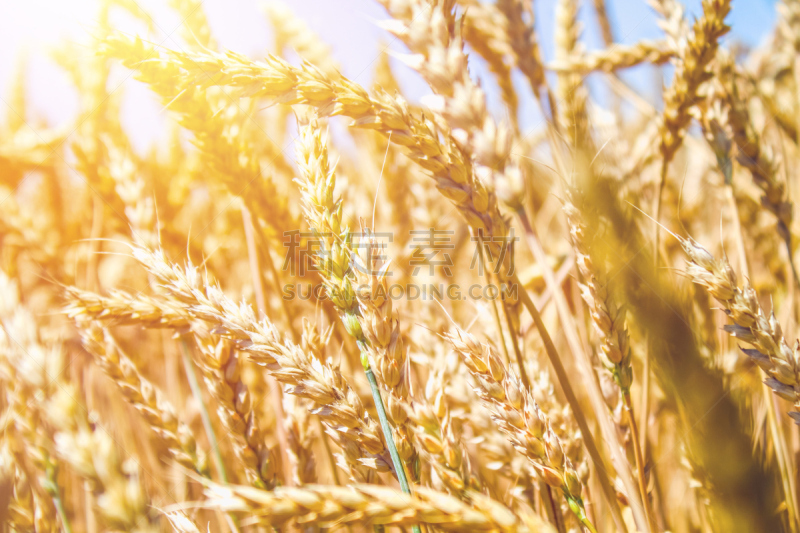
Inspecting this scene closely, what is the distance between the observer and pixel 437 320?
94cm

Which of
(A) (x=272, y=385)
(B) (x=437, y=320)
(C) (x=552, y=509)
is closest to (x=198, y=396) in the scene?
(A) (x=272, y=385)

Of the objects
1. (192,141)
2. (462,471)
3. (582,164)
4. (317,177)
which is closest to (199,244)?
(192,141)

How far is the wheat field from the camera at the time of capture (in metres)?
0.39

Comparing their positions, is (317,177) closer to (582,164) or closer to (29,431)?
(582,164)

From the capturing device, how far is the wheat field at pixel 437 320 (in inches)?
15.3

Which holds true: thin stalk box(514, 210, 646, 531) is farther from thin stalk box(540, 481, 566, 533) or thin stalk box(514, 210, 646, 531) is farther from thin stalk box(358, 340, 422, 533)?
thin stalk box(358, 340, 422, 533)

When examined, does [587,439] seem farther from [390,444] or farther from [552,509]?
[390,444]

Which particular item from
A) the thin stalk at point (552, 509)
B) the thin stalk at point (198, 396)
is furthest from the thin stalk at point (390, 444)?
the thin stalk at point (198, 396)

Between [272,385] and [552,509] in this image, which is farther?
[272,385]

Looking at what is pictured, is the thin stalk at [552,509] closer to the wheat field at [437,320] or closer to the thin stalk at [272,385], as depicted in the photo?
the wheat field at [437,320]

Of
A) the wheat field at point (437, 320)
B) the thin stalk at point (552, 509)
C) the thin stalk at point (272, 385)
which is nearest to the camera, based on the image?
the wheat field at point (437, 320)

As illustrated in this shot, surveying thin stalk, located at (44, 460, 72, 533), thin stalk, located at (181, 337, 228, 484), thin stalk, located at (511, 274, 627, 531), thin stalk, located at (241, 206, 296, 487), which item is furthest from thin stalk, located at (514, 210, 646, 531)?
thin stalk, located at (44, 460, 72, 533)

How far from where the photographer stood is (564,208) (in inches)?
19.0

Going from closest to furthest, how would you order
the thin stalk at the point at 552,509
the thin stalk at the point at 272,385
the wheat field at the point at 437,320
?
the wheat field at the point at 437,320, the thin stalk at the point at 552,509, the thin stalk at the point at 272,385
